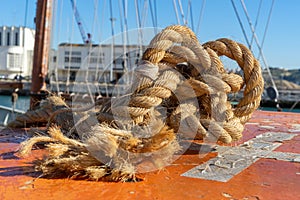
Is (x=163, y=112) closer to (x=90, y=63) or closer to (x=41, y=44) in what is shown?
(x=41, y=44)

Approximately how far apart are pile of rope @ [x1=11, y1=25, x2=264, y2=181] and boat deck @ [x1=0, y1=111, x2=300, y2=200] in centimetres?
7

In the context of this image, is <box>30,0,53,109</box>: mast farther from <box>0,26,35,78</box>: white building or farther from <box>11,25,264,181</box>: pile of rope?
<box>0,26,35,78</box>: white building

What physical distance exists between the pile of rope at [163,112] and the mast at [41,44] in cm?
423

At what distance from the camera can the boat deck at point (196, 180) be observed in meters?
1.25

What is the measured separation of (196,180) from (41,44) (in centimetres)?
520

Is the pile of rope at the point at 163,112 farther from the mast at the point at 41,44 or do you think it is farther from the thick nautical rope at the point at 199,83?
the mast at the point at 41,44

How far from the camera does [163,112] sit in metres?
1.87

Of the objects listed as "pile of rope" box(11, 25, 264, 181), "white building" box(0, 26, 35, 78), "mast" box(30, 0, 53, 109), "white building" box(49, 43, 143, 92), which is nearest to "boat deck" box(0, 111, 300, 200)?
"pile of rope" box(11, 25, 264, 181)

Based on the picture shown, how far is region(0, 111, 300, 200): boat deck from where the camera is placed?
1248 millimetres

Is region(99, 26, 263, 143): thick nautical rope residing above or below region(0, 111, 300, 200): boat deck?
above

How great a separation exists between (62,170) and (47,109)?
118 cm

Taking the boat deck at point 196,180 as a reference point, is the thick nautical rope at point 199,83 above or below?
above

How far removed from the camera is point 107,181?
136cm

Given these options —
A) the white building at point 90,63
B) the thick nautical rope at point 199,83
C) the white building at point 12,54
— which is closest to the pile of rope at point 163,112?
the thick nautical rope at point 199,83
